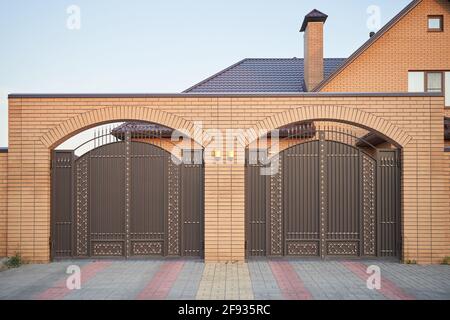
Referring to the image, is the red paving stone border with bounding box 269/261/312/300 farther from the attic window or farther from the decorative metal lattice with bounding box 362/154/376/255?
the attic window

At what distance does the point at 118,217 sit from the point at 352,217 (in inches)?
186

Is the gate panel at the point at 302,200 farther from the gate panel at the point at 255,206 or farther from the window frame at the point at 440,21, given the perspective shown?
the window frame at the point at 440,21

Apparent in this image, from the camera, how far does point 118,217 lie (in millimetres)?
8273

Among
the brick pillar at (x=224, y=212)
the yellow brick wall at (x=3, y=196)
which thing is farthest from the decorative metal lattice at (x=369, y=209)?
the yellow brick wall at (x=3, y=196)

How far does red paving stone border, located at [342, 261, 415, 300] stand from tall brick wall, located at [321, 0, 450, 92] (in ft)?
26.6

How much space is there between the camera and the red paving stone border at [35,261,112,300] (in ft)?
19.3

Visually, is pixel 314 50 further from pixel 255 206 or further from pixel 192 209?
pixel 192 209

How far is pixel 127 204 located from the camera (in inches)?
325

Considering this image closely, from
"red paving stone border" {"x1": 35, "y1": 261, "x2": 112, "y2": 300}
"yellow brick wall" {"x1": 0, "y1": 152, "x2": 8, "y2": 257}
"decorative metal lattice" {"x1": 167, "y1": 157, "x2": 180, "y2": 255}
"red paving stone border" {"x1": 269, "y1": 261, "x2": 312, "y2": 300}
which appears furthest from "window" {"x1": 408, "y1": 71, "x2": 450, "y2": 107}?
"yellow brick wall" {"x1": 0, "y1": 152, "x2": 8, "y2": 257}

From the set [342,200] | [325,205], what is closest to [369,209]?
[342,200]

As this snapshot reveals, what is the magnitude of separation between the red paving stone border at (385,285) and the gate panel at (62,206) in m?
5.56

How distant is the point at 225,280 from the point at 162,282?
1.03 m

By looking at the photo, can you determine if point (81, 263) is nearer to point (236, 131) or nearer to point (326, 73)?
point (236, 131)
